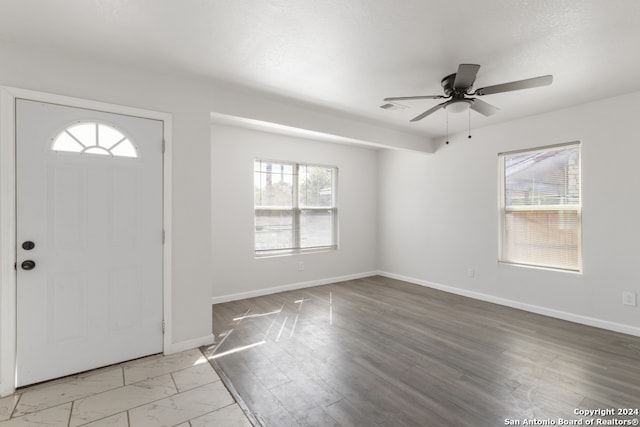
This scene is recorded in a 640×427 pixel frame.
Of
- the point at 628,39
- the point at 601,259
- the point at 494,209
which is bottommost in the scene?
the point at 601,259

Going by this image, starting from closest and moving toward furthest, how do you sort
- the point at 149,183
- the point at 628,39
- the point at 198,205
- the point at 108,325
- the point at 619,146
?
the point at 628,39
the point at 108,325
the point at 149,183
the point at 198,205
the point at 619,146

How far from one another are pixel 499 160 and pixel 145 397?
16.1 feet

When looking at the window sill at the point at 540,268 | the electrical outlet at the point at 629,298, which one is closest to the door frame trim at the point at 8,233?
the window sill at the point at 540,268

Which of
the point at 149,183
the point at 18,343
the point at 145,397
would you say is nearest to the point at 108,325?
the point at 18,343

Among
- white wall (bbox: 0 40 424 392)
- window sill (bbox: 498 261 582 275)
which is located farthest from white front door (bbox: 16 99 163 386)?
window sill (bbox: 498 261 582 275)

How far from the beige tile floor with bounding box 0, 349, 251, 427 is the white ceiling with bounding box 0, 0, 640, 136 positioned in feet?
8.47

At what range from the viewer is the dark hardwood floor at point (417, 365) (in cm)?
204

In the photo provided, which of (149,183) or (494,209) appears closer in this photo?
(149,183)

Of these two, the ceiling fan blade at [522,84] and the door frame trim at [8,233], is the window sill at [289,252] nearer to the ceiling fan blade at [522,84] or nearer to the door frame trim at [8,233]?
the door frame trim at [8,233]

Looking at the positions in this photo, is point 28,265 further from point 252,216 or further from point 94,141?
point 252,216

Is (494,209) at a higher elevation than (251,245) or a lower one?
higher

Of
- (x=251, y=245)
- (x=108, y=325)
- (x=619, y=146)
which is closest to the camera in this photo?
(x=108, y=325)

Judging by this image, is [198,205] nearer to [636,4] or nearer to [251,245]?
[251,245]

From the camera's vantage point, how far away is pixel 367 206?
20.0ft
